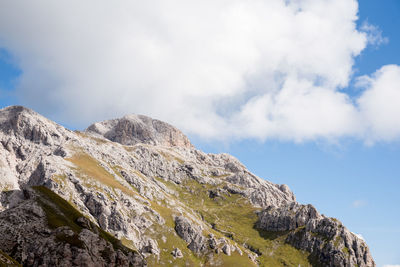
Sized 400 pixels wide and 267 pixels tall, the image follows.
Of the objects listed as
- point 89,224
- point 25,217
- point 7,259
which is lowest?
point 7,259

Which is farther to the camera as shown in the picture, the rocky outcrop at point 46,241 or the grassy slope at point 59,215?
the grassy slope at point 59,215

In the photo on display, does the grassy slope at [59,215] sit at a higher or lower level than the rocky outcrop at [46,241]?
higher

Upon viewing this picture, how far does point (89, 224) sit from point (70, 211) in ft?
31.3

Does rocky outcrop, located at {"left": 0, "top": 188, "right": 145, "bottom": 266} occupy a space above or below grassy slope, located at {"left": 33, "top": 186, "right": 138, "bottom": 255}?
below

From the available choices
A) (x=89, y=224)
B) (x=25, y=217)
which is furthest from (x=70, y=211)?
(x=25, y=217)

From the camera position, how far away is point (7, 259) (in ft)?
216

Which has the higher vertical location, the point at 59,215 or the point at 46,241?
the point at 59,215

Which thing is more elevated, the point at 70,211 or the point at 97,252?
the point at 70,211

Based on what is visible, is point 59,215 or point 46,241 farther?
point 59,215

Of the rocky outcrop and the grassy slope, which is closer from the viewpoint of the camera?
the rocky outcrop

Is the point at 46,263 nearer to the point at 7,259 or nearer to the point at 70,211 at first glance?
the point at 7,259

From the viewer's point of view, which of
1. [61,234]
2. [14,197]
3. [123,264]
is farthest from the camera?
[14,197]

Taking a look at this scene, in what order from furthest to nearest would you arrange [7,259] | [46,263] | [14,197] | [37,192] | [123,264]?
1. [14,197]
2. [37,192]
3. [123,264]
4. [46,263]
5. [7,259]

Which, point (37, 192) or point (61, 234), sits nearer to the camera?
point (61, 234)
